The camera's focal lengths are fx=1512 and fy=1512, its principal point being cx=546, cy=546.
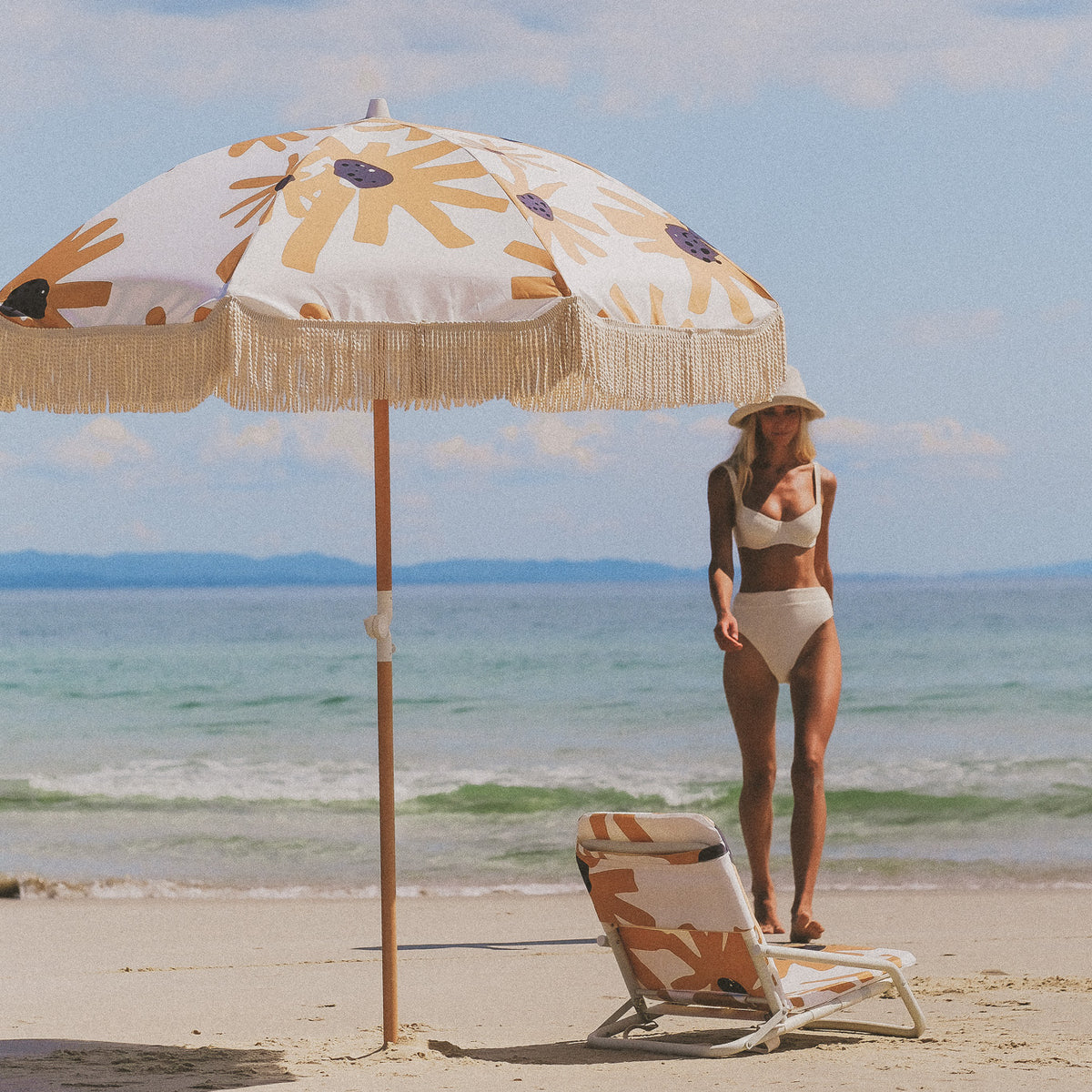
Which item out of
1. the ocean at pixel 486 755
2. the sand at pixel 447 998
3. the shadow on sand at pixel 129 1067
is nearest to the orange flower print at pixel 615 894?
the sand at pixel 447 998

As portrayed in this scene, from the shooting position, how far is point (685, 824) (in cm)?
410

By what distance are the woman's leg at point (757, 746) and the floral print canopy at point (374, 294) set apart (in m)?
2.07

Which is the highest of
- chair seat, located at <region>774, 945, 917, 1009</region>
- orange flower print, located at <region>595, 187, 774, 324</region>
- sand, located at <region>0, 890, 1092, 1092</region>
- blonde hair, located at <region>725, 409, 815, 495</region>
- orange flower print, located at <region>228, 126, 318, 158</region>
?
orange flower print, located at <region>228, 126, 318, 158</region>

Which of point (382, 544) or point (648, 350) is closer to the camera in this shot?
point (648, 350)

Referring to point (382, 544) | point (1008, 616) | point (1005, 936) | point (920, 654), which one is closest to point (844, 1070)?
point (382, 544)

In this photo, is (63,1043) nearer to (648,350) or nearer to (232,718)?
(648,350)

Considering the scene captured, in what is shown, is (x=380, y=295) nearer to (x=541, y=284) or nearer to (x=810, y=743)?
(x=541, y=284)

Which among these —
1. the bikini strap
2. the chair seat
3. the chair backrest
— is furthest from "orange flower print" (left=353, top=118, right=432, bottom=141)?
the chair seat

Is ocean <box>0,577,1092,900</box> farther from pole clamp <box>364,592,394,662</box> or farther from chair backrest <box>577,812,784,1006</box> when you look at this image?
pole clamp <box>364,592,394,662</box>

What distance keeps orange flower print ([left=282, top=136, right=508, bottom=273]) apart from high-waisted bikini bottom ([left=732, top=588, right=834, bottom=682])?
2.54 meters

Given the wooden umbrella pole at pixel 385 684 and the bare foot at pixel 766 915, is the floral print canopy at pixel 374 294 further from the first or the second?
the bare foot at pixel 766 915

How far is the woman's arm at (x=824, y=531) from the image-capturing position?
6004mm

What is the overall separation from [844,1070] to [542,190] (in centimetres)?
246

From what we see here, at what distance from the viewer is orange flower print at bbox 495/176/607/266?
3.69 m
